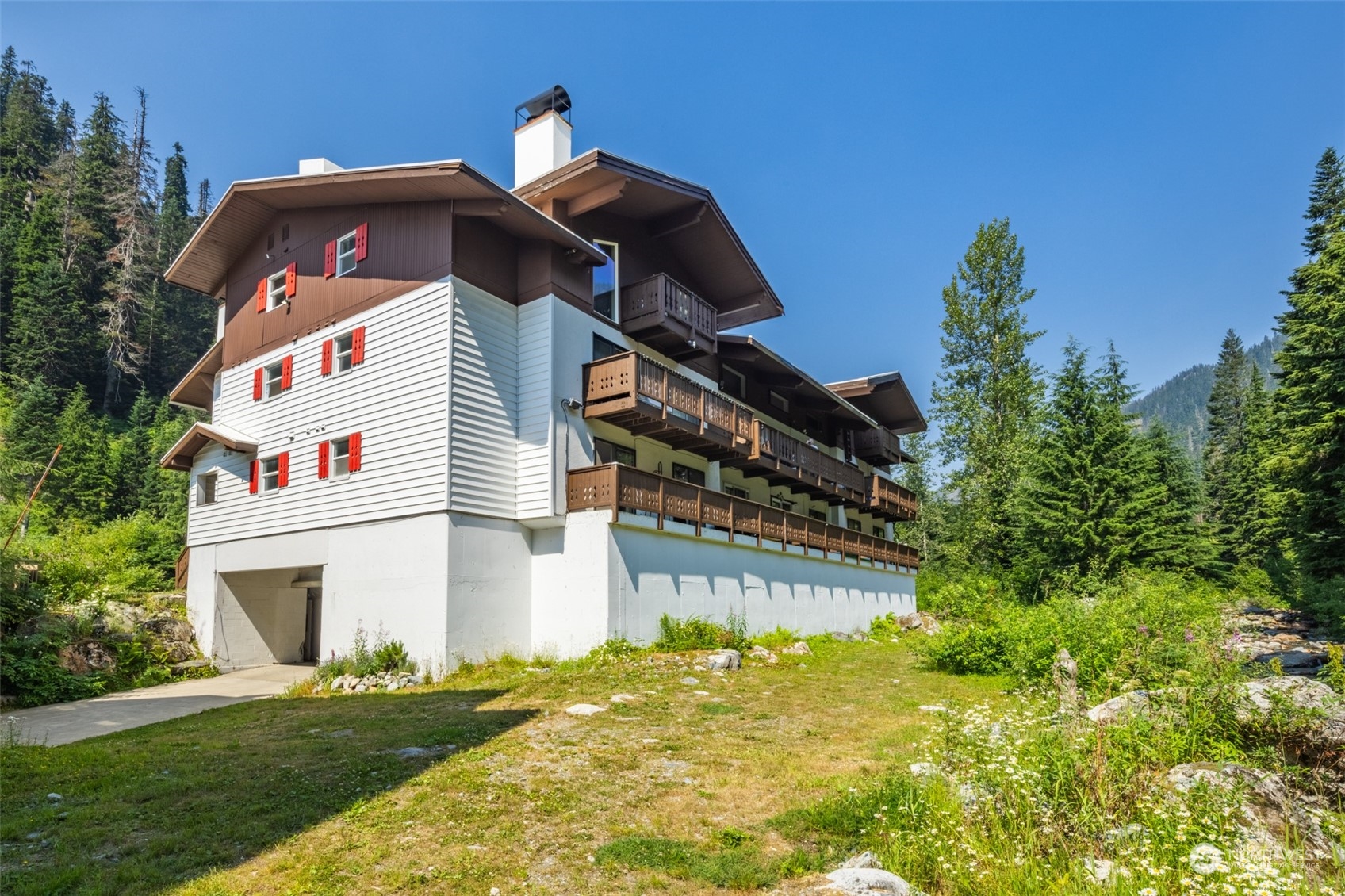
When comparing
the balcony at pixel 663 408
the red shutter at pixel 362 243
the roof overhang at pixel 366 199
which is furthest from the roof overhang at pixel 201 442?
the balcony at pixel 663 408

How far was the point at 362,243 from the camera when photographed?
62.4ft

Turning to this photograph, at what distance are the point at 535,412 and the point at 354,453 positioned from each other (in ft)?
14.9

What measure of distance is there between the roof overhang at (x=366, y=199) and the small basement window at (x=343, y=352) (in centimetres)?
347

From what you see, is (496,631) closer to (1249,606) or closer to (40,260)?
(1249,606)

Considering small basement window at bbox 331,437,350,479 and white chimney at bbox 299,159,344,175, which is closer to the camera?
small basement window at bbox 331,437,350,479

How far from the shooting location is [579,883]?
548cm

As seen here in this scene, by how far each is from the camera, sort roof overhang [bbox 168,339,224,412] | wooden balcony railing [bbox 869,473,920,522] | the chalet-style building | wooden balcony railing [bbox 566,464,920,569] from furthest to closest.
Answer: wooden balcony railing [bbox 869,473,920,522] → roof overhang [bbox 168,339,224,412] → wooden balcony railing [bbox 566,464,920,569] → the chalet-style building

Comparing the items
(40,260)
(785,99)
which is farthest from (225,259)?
(40,260)

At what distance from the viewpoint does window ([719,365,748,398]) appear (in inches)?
1057

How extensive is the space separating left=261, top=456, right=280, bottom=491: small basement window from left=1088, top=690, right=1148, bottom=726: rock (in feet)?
65.7

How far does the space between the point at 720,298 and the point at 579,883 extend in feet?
74.2

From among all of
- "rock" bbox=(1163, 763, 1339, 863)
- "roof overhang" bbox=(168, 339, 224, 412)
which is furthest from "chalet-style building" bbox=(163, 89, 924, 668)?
"rock" bbox=(1163, 763, 1339, 863)

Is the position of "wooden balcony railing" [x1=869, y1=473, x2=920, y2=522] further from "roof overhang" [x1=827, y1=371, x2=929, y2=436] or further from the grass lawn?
the grass lawn

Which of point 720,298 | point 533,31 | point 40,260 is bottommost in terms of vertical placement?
point 720,298
